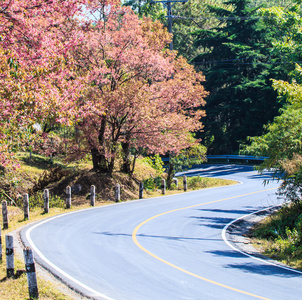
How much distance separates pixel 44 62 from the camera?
36.3ft

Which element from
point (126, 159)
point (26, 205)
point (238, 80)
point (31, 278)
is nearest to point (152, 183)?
point (126, 159)

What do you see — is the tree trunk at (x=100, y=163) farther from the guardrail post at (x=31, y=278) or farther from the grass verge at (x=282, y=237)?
the guardrail post at (x=31, y=278)

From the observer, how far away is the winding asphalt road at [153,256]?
7.91 meters

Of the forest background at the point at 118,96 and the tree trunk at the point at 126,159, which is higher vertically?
the forest background at the point at 118,96

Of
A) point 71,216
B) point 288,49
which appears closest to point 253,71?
point 288,49

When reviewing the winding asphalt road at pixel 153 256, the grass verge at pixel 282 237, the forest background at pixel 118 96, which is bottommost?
the grass verge at pixel 282 237

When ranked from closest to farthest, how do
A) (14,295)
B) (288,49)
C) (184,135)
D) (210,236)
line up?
(14,295), (210,236), (184,135), (288,49)

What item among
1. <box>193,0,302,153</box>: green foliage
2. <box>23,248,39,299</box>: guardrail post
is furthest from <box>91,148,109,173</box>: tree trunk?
<box>193,0,302,153</box>: green foliage

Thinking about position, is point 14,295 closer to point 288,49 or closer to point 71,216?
point 71,216

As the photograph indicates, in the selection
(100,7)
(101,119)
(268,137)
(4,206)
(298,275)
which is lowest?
(298,275)

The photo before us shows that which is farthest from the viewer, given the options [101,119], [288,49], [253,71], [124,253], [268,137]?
[253,71]

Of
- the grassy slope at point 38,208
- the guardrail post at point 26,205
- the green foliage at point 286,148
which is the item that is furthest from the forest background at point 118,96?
the guardrail post at point 26,205

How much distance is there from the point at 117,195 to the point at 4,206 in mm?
7617

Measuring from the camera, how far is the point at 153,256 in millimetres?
10391
